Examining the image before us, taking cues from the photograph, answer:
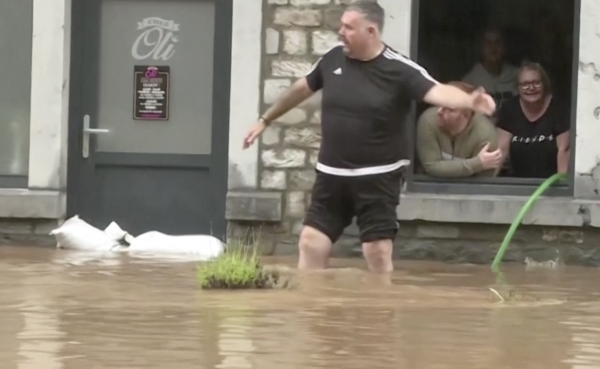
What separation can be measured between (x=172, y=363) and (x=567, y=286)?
4.06 metres

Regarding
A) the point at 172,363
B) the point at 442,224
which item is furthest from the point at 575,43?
the point at 172,363

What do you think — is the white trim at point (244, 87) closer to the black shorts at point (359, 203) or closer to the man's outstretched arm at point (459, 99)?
the black shorts at point (359, 203)

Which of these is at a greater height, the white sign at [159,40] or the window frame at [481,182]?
the white sign at [159,40]

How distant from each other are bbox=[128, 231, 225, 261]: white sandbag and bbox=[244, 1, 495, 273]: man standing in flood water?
5.70ft

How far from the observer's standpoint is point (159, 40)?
442 inches

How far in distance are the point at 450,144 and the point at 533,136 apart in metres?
0.69

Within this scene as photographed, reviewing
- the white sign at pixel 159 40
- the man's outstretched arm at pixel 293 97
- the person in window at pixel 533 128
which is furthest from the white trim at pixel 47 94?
the person in window at pixel 533 128

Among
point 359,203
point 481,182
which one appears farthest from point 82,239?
point 481,182

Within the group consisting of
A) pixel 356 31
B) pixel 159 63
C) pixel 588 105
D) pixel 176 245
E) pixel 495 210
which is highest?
pixel 356 31

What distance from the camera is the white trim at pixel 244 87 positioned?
1054cm

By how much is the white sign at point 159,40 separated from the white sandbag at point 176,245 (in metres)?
1.54

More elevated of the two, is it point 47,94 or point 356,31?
point 356,31

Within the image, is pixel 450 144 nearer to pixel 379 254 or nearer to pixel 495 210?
pixel 495 210

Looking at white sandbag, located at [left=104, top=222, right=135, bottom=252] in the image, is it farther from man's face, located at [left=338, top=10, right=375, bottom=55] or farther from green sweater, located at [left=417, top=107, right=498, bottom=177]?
man's face, located at [left=338, top=10, right=375, bottom=55]
